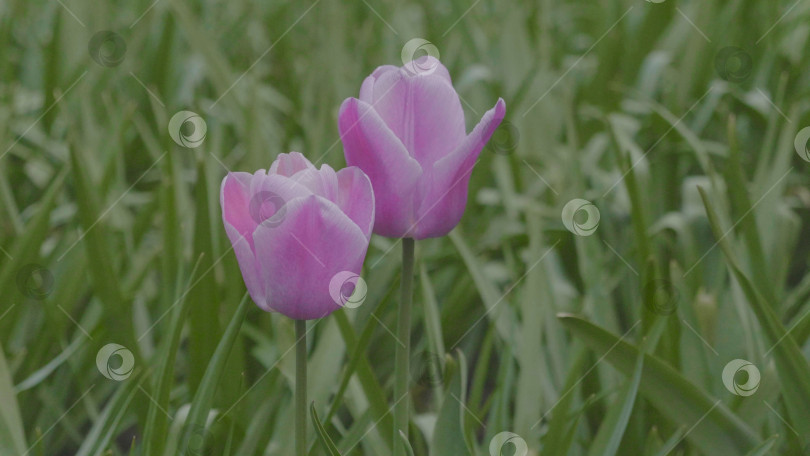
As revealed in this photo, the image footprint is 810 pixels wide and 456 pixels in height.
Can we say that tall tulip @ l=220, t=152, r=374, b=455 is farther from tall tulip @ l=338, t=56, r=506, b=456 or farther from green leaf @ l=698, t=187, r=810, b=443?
green leaf @ l=698, t=187, r=810, b=443

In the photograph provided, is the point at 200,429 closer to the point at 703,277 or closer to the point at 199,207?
the point at 199,207

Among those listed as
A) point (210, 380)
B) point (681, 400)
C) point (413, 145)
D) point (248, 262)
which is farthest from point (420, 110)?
point (681, 400)

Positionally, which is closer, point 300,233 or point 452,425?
point 300,233

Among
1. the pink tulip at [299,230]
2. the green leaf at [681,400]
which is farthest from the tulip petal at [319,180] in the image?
the green leaf at [681,400]

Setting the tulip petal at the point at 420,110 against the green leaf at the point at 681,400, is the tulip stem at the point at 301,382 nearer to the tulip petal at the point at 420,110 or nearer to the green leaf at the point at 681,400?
the tulip petal at the point at 420,110

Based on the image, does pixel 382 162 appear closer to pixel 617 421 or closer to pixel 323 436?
pixel 323 436

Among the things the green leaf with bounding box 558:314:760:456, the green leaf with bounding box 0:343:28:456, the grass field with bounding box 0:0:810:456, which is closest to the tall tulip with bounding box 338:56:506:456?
the grass field with bounding box 0:0:810:456
